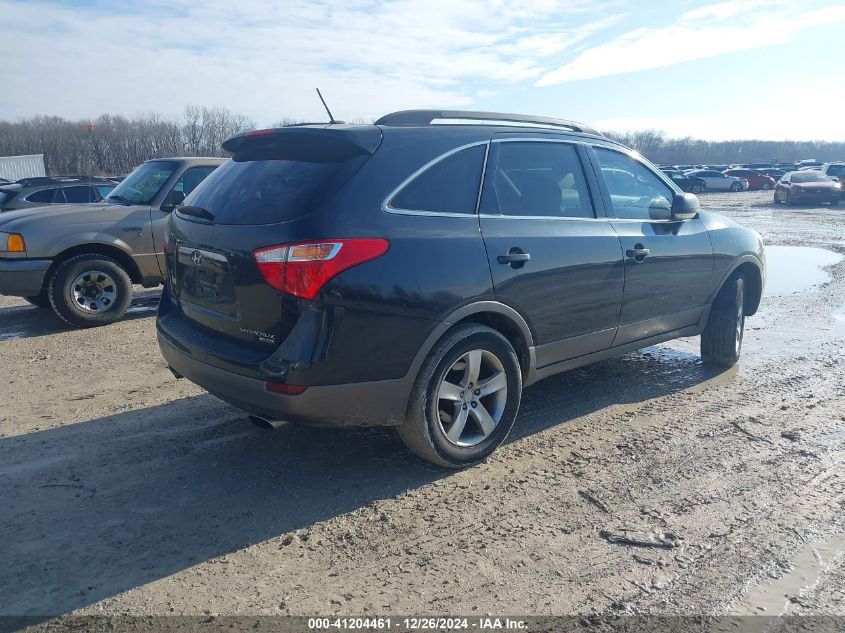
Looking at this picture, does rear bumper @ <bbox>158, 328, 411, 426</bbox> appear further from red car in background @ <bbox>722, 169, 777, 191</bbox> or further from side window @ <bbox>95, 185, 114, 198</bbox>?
red car in background @ <bbox>722, 169, 777, 191</bbox>

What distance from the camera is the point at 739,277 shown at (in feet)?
19.4

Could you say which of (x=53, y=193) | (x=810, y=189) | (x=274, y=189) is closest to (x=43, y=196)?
(x=53, y=193)

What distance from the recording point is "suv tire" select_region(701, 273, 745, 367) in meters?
Answer: 5.80

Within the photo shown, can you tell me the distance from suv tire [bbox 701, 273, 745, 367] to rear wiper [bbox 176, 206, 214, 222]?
4218 mm

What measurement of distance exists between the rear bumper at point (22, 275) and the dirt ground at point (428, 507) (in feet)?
6.50

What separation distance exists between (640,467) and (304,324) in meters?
2.18

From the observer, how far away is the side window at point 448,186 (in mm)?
3641

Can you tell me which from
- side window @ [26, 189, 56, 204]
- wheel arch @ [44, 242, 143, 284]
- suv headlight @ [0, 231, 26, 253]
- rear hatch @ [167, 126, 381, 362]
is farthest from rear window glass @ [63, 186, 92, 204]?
rear hatch @ [167, 126, 381, 362]

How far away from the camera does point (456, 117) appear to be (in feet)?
13.8

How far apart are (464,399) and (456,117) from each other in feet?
5.75

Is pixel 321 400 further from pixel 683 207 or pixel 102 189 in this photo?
pixel 102 189

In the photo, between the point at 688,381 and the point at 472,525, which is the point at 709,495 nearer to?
the point at 472,525

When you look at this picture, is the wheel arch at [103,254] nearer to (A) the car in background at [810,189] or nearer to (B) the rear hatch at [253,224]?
(B) the rear hatch at [253,224]

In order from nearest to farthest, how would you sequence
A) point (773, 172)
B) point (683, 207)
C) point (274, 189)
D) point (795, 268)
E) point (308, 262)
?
point (308, 262) → point (274, 189) → point (683, 207) → point (795, 268) → point (773, 172)
